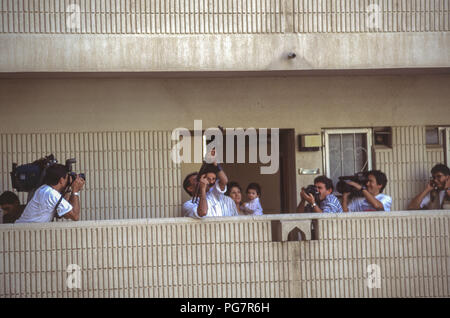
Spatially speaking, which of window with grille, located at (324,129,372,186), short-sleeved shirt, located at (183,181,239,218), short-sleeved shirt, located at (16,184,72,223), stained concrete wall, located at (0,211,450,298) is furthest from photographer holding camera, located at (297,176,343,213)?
short-sleeved shirt, located at (16,184,72,223)

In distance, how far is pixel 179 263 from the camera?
9047mm

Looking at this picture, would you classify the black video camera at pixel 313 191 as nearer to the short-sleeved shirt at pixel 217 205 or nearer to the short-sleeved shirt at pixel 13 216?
Result: the short-sleeved shirt at pixel 217 205

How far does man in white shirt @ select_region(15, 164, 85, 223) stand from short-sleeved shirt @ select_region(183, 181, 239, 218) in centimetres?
152

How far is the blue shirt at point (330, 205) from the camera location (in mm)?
9773

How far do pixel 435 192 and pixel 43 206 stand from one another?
5139 mm

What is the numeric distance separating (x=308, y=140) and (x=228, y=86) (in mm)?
1304

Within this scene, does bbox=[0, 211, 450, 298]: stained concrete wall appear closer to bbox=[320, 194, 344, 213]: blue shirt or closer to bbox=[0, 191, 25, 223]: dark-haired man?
bbox=[320, 194, 344, 213]: blue shirt

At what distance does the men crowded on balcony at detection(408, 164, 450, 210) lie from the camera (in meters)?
10.3

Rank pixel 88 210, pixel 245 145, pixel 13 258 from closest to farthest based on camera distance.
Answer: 1. pixel 13 258
2. pixel 88 210
3. pixel 245 145

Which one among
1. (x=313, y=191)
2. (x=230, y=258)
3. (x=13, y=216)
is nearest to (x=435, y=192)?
(x=313, y=191)

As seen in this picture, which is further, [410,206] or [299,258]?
[410,206]

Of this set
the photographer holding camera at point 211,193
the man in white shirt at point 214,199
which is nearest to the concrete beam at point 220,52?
the photographer holding camera at point 211,193
